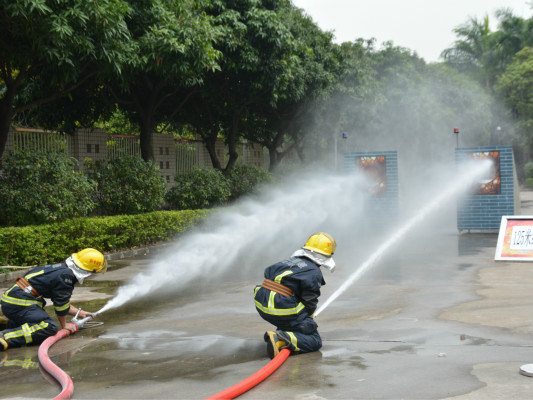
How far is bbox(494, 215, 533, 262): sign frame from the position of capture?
6879mm

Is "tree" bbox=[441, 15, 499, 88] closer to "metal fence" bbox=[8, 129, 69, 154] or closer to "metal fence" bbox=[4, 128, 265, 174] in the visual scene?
"metal fence" bbox=[4, 128, 265, 174]

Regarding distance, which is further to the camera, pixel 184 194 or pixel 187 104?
pixel 187 104

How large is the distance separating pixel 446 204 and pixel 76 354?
25632 mm

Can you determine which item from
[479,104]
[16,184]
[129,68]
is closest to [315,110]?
[129,68]

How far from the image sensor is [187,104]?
80.0 ft

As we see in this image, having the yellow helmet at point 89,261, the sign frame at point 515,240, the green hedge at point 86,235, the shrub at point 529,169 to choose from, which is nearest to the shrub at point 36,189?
the green hedge at point 86,235

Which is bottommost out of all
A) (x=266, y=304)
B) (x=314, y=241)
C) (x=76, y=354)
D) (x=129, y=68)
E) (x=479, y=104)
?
(x=76, y=354)

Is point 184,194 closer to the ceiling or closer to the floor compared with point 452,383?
closer to the ceiling

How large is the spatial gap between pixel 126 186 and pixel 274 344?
11.9 metres

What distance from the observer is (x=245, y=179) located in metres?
23.8

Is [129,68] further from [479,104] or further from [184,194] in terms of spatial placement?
[479,104]

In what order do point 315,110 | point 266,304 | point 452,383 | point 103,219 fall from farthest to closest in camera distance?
point 315,110 < point 103,219 < point 266,304 < point 452,383

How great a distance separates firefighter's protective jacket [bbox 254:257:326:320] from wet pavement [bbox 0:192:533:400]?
0.44 meters


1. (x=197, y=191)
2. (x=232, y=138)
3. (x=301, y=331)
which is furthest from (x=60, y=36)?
(x=232, y=138)
